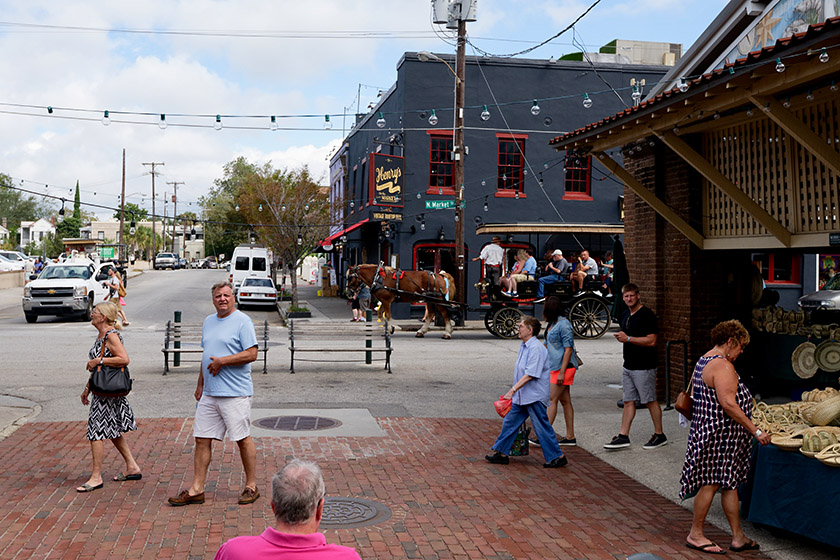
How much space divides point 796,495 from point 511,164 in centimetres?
2362

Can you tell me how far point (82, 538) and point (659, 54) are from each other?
2970 centimetres

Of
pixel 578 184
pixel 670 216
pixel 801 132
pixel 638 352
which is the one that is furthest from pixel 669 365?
pixel 578 184

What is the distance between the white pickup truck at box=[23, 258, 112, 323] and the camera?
2528 centimetres

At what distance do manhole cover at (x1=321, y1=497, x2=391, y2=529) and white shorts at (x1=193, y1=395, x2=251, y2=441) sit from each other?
96 centimetres

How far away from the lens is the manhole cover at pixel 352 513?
253 inches

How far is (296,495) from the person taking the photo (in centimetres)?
308

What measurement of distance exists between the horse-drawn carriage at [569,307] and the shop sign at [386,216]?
591cm

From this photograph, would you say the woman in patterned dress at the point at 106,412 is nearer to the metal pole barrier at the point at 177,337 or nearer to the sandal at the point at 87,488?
the sandal at the point at 87,488

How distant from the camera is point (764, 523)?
6270 millimetres

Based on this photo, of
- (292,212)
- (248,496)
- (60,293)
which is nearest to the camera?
(248,496)

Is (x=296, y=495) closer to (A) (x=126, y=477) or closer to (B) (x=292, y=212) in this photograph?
(A) (x=126, y=477)

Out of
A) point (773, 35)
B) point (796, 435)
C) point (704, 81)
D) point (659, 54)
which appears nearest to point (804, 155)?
point (704, 81)

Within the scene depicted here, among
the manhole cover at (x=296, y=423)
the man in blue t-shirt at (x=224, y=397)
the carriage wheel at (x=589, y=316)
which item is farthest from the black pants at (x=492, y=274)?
the man in blue t-shirt at (x=224, y=397)

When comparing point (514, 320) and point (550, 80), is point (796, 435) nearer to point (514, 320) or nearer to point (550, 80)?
point (514, 320)
